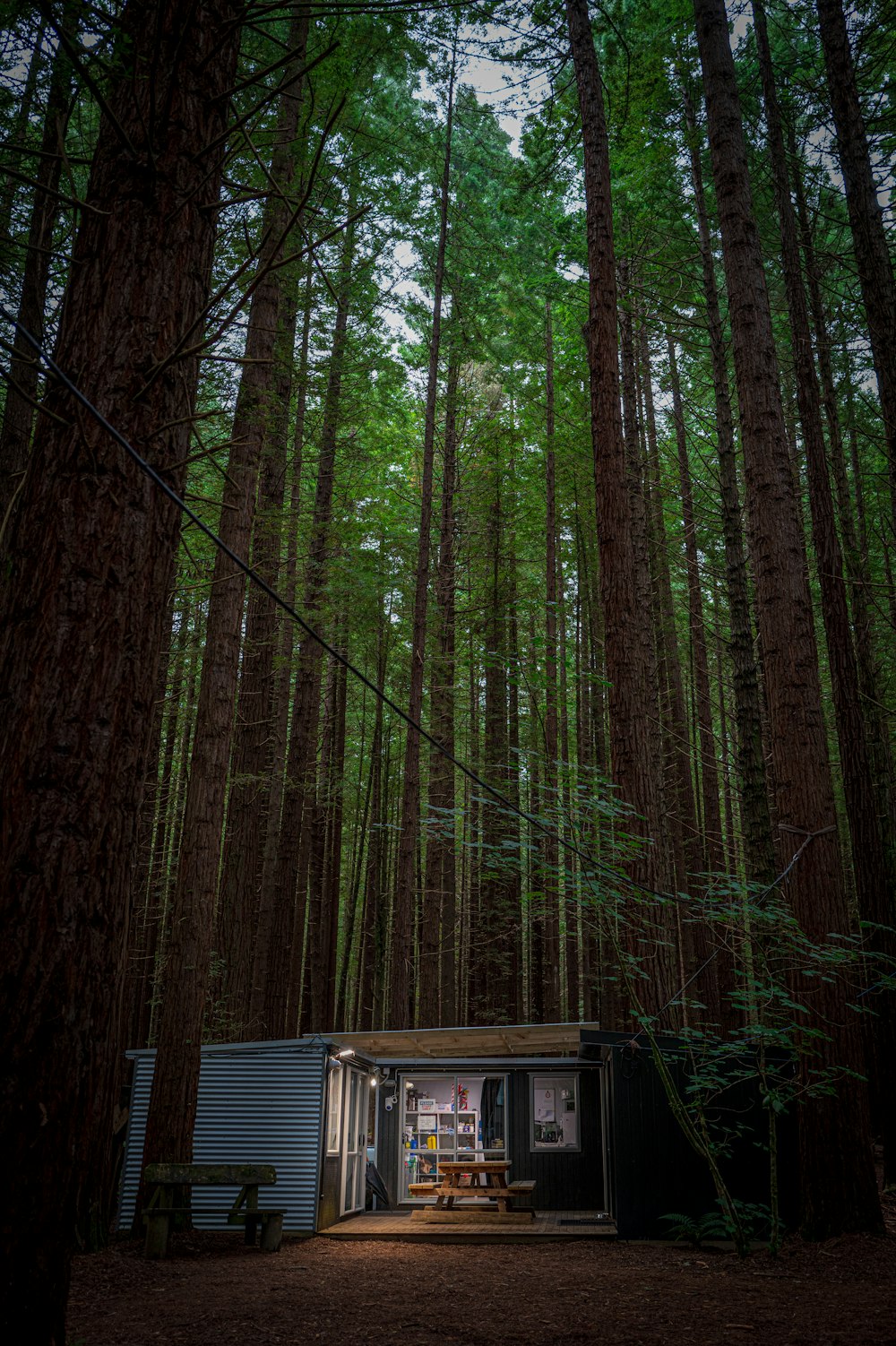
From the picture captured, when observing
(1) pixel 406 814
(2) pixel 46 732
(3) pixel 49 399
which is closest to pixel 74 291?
→ (3) pixel 49 399

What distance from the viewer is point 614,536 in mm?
8719

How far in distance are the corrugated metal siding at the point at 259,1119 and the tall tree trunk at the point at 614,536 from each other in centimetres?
517

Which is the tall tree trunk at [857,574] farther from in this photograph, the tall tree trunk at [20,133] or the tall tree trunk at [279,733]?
the tall tree trunk at [20,133]

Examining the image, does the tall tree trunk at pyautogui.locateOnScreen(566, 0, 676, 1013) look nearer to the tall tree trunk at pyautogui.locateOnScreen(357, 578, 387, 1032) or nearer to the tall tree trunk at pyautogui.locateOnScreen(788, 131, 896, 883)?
the tall tree trunk at pyautogui.locateOnScreen(788, 131, 896, 883)

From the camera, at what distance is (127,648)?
3.14 m

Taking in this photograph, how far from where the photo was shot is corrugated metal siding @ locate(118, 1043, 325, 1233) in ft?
36.7

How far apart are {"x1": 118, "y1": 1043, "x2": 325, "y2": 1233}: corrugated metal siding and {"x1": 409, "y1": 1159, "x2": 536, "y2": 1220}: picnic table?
106 inches

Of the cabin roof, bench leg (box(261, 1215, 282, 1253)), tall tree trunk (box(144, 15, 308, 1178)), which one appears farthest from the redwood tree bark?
the cabin roof

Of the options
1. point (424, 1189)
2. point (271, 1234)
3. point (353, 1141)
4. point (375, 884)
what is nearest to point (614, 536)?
point (271, 1234)

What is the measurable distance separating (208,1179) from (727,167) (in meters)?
10.9

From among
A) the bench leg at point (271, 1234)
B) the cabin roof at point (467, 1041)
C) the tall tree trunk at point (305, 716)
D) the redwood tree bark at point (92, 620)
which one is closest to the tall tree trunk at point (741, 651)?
the cabin roof at point (467, 1041)

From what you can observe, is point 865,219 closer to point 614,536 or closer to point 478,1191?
point 614,536

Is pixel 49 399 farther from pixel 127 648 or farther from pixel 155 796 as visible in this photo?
pixel 155 796

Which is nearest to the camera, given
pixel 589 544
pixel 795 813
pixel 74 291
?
pixel 74 291
